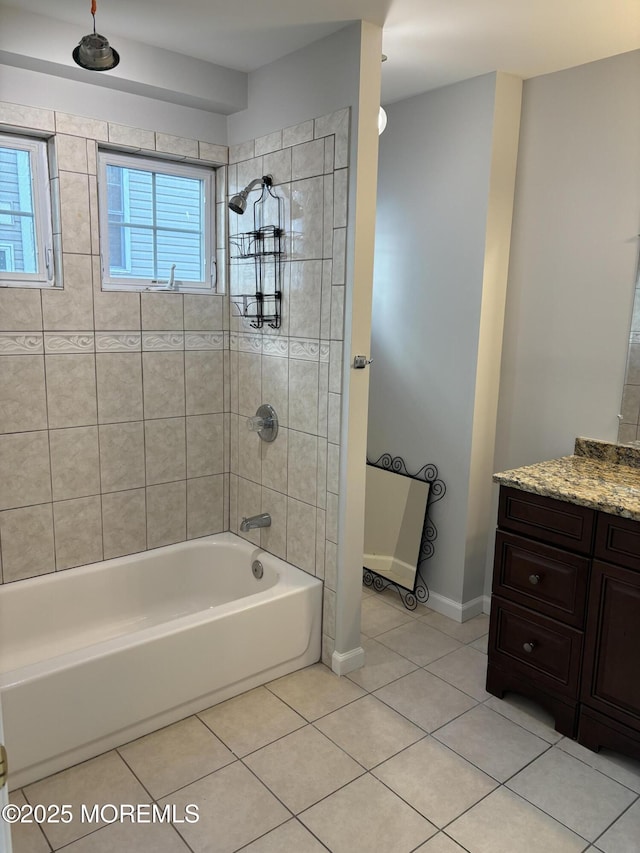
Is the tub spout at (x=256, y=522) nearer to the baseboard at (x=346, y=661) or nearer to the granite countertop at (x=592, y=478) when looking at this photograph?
the baseboard at (x=346, y=661)

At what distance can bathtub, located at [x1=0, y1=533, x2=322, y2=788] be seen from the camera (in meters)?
2.00

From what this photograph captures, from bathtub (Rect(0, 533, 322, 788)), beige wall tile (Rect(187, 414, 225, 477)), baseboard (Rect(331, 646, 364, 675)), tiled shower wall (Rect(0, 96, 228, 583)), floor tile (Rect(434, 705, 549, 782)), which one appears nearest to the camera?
bathtub (Rect(0, 533, 322, 788))

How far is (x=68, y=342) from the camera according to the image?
2.61 metres

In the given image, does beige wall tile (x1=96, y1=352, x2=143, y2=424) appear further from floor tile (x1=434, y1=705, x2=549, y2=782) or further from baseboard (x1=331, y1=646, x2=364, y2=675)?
floor tile (x1=434, y1=705, x2=549, y2=782)

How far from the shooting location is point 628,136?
8.13ft

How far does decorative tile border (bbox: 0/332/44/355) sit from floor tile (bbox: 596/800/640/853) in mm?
2577

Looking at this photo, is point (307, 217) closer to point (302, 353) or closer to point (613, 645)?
point (302, 353)

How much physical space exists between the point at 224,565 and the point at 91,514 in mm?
688

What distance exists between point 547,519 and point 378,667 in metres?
1.01

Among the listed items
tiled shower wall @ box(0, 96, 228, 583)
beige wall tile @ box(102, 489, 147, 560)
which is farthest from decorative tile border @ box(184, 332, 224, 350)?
beige wall tile @ box(102, 489, 147, 560)

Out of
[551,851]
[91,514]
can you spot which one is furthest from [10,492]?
[551,851]

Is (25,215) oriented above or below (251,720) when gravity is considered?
above

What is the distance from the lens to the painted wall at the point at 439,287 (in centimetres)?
286

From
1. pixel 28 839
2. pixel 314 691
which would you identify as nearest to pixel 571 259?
pixel 314 691
